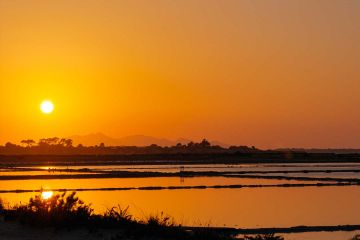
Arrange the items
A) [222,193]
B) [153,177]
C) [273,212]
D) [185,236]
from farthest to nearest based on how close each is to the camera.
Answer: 1. [153,177]
2. [222,193]
3. [273,212]
4. [185,236]

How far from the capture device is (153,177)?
44.9m

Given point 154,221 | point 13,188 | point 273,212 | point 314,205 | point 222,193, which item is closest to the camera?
point 154,221

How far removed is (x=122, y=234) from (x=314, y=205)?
14.6 m

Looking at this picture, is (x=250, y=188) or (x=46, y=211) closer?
(x=46, y=211)

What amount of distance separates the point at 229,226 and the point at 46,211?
6.88 meters

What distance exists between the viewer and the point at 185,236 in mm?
12070

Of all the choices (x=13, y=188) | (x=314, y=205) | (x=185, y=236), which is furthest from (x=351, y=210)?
(x=13, y=188)

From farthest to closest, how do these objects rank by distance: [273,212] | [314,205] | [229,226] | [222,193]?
[222,193] < [314,205] < [273,212] < [229,226]

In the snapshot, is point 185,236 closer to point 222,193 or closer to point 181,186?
point 222,193

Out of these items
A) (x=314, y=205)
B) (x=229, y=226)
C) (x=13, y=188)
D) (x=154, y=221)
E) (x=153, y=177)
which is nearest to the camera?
(x=154, y=221)

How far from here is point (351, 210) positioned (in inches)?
933

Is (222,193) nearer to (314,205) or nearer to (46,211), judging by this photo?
(314,205)

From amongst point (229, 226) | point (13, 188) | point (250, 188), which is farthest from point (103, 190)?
point (229, 226)

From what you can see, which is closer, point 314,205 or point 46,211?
point 46,211
